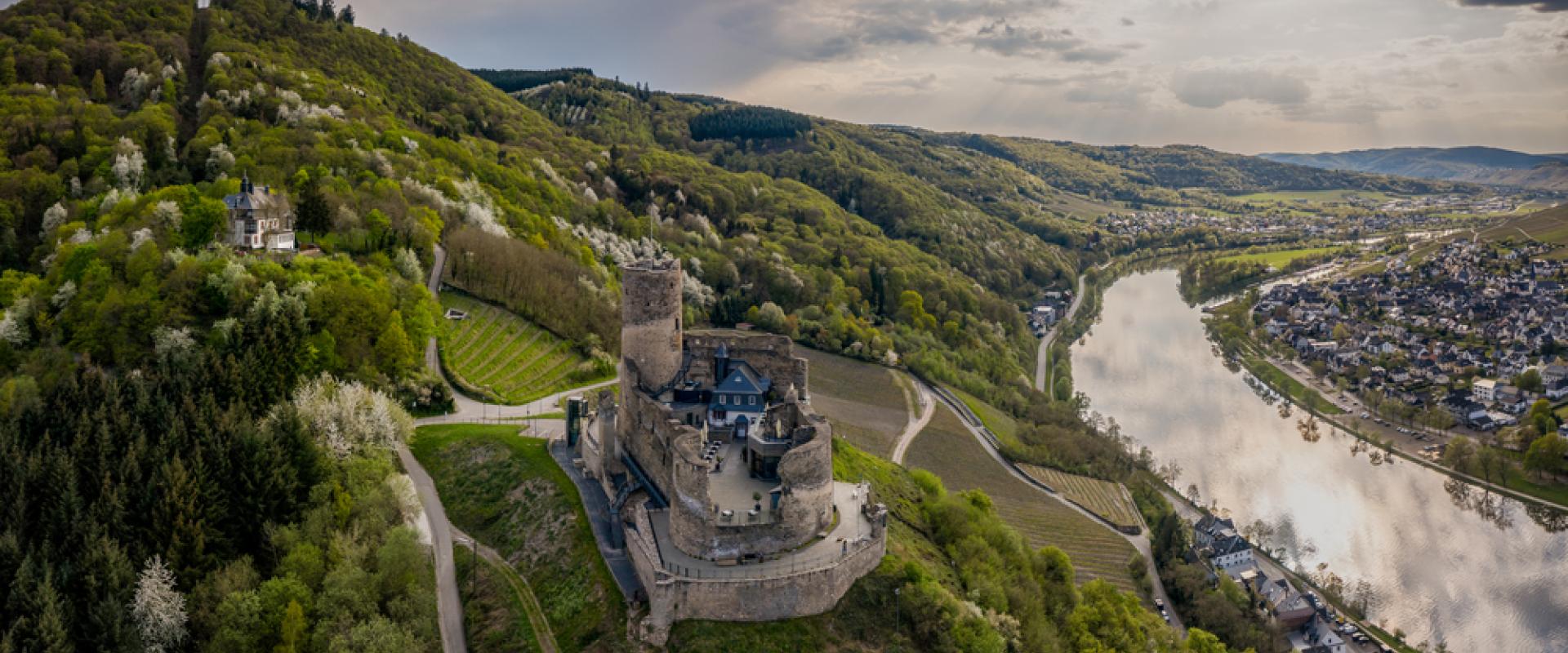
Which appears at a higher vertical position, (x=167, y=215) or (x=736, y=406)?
(x=167, y=215)

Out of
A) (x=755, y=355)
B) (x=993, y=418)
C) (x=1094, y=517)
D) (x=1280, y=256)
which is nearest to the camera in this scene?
(x=755, y=355)

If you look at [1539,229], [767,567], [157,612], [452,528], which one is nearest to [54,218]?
[452,528]

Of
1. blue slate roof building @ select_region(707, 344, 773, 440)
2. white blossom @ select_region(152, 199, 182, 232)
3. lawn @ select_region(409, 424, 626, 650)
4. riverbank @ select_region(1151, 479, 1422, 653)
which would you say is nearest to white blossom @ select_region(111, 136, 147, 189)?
white blossom @ select_region(152, 199, 182, 232)

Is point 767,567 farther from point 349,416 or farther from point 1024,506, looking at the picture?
point 1024,506

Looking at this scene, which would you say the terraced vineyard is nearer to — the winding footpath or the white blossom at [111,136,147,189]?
the winding footpath

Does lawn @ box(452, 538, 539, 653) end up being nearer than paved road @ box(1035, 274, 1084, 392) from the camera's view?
Yes

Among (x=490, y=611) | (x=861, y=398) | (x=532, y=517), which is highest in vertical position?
(x=532, y=517)

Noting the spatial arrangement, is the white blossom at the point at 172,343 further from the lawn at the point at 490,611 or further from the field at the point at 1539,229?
the field at the point at 1539,229
